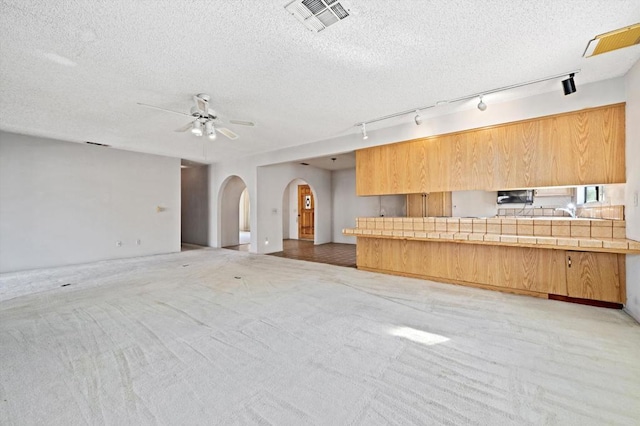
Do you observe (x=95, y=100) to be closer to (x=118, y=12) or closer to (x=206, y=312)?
(x=118, y=12)

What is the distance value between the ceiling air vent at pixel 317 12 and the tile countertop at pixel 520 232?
3330 millimetres

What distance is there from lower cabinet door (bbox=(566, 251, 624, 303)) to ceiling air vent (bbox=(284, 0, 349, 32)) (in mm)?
3927

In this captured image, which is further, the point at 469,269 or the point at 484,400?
the point at 469,269

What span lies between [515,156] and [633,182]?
1186 millimetres

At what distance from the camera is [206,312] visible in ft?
10.2

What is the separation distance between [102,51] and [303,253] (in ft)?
18.7

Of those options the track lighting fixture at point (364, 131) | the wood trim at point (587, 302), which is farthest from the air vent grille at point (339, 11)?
the wood trim at point (587, 302)

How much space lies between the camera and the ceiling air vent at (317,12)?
1952mm

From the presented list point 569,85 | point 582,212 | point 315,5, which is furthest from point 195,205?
point 582,212

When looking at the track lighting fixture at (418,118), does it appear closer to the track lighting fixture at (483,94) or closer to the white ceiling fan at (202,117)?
the track lighting fixture at (483,94)

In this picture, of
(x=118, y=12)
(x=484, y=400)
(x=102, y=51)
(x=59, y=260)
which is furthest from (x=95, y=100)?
(x=484, y=400)

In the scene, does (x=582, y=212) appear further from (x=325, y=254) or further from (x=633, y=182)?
(x=325, y=254)

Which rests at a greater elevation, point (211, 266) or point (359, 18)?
point (359, 18)

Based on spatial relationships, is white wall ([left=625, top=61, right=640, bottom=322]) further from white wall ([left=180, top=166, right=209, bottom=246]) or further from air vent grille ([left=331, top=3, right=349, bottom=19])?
white wall ([left=180, top=166, right=209, bottom=246])
